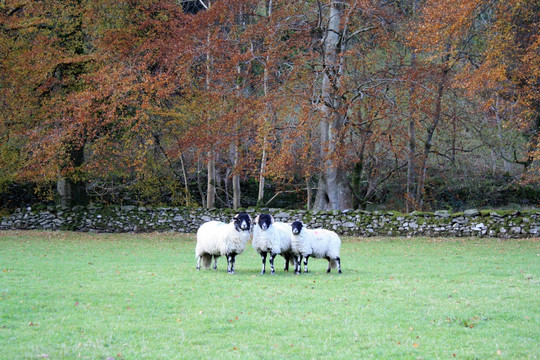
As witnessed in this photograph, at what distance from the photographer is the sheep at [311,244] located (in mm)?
13133

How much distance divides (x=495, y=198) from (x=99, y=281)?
1018 inches

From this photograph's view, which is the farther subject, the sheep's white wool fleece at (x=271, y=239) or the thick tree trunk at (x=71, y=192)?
the thick tree trunk at (x=71, y=192)

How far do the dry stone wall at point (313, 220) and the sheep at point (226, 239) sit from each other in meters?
12.6

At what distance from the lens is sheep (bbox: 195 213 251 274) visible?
12.9m

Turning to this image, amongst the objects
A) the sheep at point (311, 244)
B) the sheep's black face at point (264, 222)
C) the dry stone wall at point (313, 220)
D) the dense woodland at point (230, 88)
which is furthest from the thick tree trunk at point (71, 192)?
the sheep at point (311, 244)

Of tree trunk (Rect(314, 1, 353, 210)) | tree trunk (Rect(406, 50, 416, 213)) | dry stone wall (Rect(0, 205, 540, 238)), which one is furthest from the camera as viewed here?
tree trunk (Rect(406, 50, 416, 213))

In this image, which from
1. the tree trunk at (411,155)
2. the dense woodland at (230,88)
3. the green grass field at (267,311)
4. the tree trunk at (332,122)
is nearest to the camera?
the green grass field at (267,311)

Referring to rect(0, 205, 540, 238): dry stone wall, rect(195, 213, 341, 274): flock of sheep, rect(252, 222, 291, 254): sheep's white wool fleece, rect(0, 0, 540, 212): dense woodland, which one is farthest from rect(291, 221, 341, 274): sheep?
rect(0, 205, 540, 238): dry stone wall

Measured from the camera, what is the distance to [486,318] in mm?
8148

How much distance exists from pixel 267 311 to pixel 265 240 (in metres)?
4.30

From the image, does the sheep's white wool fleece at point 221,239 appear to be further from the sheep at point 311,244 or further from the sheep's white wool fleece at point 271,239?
the sheep at point 311,244

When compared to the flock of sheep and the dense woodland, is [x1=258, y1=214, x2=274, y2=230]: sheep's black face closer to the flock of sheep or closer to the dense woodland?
the flock of sheep

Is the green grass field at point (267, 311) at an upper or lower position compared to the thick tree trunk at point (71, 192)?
lower

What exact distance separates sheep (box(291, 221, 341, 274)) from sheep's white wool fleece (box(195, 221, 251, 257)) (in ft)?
3.60
